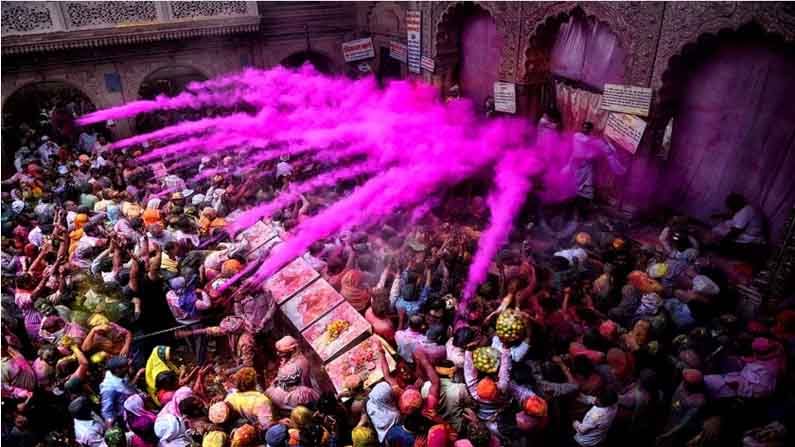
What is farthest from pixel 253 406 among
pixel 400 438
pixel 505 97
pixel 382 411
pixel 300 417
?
pixel 505 97

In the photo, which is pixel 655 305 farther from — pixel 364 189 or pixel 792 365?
pixel 364 189

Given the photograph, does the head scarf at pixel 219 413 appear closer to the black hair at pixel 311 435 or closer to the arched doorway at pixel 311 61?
the black hair at pixel 311 435

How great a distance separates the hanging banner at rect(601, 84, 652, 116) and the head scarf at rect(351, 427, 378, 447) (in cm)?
702

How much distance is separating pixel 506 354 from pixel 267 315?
312cm

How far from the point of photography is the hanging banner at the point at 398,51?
14.5m

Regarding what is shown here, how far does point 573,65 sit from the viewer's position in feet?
33.8

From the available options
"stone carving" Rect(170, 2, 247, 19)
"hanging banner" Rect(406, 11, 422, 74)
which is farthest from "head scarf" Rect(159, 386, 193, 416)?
"stone carving" Rect(170, 2, 247, 19)

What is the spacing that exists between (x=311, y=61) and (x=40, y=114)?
8223 mm

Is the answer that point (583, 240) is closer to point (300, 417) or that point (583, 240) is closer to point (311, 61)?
point (300, 417)

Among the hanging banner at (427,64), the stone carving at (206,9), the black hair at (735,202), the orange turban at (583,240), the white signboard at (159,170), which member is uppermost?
the stone carving at (206,9)

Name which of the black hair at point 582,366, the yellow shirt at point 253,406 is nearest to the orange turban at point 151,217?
the yellow shirt at point 253,406

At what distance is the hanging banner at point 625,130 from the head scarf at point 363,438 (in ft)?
22.4

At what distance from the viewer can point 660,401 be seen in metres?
4.96

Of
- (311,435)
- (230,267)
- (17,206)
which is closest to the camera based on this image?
(311,435)
